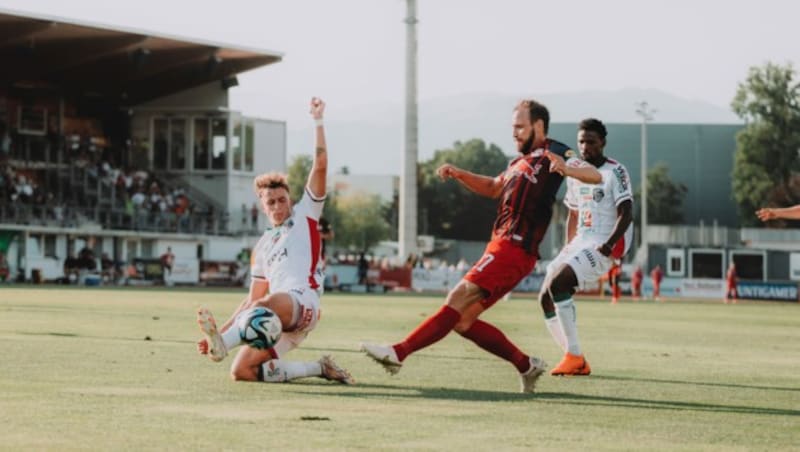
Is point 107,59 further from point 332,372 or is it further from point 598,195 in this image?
point 332,372

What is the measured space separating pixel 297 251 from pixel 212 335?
117 centimetres

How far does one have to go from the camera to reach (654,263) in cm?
8106

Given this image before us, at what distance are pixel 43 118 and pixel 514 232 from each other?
193 ft

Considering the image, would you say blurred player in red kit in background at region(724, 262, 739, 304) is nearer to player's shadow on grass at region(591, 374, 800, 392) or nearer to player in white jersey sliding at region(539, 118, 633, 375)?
player in white jersey sliding at region(539, 118, 633, 375)

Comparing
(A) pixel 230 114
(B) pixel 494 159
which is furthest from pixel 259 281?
(B) pixel 494 159

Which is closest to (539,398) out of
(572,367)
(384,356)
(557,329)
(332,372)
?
(384,356)

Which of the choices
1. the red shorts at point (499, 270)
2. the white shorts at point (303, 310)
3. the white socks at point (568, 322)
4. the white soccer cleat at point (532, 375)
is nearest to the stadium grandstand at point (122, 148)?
the white socks at point (568, 322)

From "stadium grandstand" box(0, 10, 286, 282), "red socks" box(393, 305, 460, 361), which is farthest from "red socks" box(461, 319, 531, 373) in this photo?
"stadium grandstand" box(0, 10, 286, 282)

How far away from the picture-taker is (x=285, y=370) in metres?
10.9

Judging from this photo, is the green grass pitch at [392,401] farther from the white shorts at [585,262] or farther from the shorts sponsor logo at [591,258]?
the shorts sponsor logo at [591,258]

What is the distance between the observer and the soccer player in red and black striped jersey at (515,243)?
34.7ft

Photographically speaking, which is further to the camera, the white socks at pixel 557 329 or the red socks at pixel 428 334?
the white socks at pixel 557 329

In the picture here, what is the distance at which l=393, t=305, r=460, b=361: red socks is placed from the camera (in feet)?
34.5

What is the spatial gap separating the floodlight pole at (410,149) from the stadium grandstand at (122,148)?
7.24 meters
